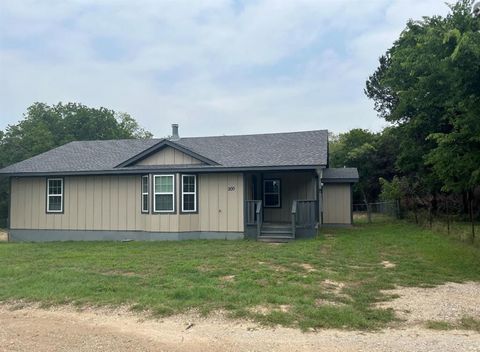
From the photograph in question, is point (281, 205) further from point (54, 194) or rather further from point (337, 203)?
point (54, 194)

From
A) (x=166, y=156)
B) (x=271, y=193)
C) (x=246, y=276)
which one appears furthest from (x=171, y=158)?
(x=246, y=276)

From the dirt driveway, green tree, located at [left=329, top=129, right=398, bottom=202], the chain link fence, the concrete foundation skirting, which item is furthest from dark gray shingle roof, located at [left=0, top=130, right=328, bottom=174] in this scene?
green tree, located at [left=329, top=129, right=398, bottom=202]

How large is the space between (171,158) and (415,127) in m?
14.8

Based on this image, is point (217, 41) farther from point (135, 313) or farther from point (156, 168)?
point (135, 313)

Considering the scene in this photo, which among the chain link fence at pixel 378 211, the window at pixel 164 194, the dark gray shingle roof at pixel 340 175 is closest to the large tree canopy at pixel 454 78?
the dark gray shingle roof at pixel 340 175

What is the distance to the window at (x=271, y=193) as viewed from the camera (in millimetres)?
17172

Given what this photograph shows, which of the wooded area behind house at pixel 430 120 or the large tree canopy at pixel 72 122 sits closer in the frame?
the wooded area behind house at pixel 430 120

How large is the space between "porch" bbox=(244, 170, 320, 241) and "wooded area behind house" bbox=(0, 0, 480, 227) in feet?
14.6

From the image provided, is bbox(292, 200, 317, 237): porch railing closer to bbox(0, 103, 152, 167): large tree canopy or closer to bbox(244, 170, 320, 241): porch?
bbox(244, 170, 320, 241): porch

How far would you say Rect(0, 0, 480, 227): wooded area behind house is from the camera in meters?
8.30

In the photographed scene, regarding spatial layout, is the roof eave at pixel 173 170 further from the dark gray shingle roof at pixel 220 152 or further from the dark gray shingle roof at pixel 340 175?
the dark gray shingle roof at pixel 340 175

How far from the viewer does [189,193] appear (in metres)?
15.0

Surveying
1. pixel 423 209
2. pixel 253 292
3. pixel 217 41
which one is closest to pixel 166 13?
pixel 217 41

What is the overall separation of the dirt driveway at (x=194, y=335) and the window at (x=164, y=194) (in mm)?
8764
